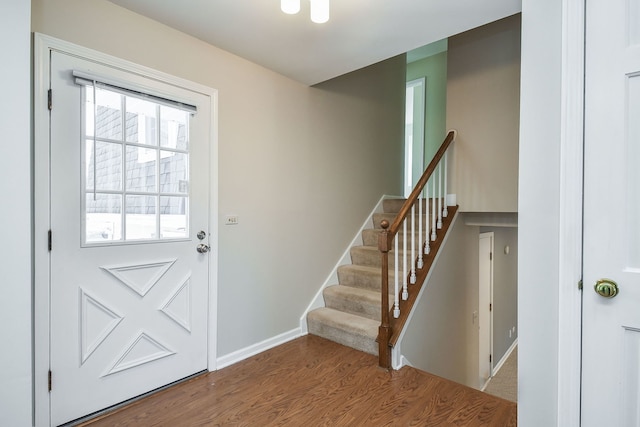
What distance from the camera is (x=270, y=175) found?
281cm

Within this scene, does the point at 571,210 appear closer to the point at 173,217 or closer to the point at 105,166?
the point at 173,217

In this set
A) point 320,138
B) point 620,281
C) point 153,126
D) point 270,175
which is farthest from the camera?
point 320,138

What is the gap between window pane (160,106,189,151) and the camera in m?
2.15

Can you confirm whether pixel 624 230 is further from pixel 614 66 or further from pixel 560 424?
pixel 560 424

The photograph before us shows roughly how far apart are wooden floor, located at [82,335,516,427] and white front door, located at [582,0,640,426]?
30.3 inches

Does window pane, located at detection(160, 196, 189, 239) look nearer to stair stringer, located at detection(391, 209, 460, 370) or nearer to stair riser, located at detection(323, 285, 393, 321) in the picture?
stair riser, located at detection(323, 285, 393, 321)

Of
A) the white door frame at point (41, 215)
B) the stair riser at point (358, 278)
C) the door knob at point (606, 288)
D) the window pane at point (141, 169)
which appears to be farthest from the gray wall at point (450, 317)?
the white door frame at point (41, 215)

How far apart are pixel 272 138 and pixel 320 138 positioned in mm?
682

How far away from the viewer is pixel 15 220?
139cm

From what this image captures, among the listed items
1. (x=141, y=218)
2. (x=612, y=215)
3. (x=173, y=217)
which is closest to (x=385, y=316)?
(x=612, y=215)

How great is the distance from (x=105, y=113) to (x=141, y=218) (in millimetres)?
664

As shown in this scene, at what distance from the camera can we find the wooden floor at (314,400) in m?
1.84

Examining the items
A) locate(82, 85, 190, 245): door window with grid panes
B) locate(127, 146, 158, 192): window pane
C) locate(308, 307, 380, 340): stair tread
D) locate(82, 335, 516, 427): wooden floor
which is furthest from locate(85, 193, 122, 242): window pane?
locate(308, 307, 380, 340): stair tread

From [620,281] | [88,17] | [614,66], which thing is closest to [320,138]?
[88,17]
